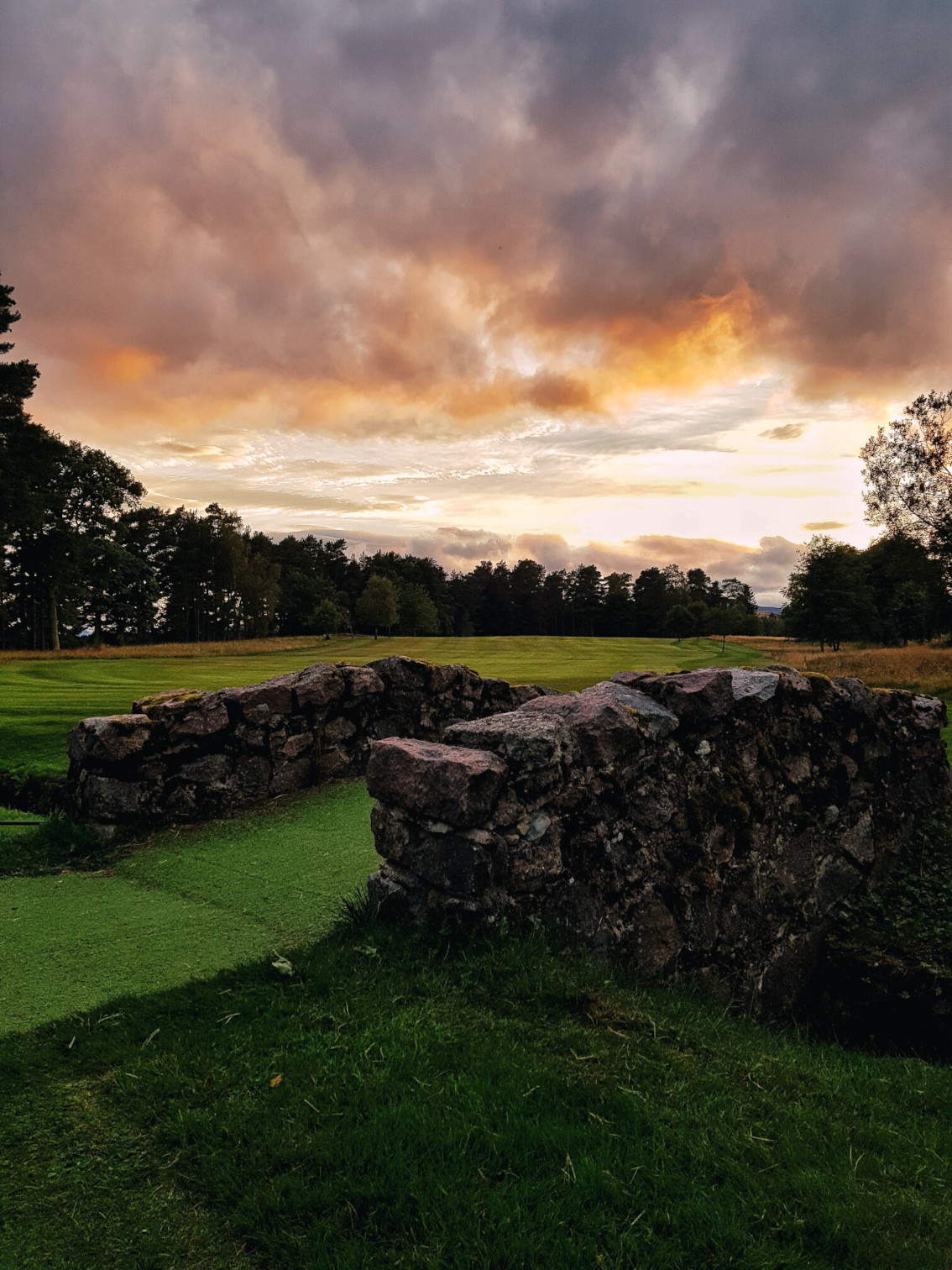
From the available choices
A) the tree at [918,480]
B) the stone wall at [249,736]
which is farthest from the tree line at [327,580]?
the stone wall at [249,736]

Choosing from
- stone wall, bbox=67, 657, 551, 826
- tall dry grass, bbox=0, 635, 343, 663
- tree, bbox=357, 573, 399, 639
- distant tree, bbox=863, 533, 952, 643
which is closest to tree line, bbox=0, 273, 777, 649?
tree, bbox=357, 573, 399, 639

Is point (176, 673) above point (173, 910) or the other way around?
above

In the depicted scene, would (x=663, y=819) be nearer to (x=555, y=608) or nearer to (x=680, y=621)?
(x=680, y=621)

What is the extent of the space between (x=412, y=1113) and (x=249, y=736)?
6407mm

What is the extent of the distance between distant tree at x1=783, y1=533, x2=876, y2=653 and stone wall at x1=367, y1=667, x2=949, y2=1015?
6206cm

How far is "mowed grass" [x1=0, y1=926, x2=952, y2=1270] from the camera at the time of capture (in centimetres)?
260

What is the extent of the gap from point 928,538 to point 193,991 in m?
45.6

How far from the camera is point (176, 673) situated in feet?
94.8

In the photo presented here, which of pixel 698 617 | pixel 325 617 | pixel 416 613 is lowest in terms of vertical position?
pixel 698 617

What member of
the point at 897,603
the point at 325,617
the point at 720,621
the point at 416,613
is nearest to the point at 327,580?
the point at 416,613

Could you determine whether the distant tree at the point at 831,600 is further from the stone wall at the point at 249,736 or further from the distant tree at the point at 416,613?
the stone wall at the point at 249,736

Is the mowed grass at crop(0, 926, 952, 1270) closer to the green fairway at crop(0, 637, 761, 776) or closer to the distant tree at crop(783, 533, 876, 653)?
the green fairway at crop(0, 637, 761, 776)

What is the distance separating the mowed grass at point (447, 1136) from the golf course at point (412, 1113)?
0.04ft

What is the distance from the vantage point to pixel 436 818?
15.8ft
